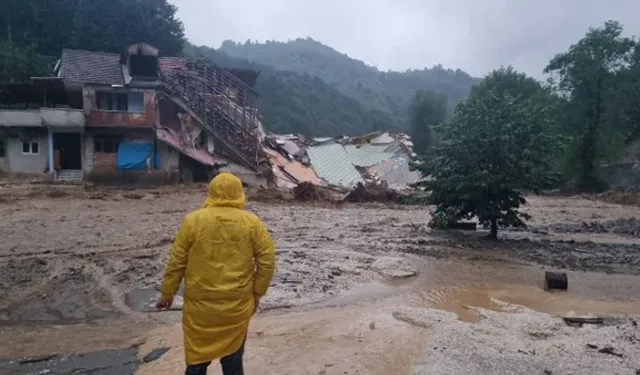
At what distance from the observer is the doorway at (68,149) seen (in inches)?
1005

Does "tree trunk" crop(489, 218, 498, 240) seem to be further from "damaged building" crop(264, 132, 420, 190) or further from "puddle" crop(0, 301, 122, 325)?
"damaged building" crop(264, 132, 420, 190)

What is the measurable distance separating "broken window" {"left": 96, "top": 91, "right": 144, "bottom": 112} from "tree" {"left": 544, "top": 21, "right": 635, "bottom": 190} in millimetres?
25267

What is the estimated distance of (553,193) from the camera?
30.4 meters

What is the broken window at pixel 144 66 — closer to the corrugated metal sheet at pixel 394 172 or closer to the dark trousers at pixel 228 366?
the corrugated metal sheet at pixel 394 172

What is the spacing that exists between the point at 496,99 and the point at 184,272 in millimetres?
10073

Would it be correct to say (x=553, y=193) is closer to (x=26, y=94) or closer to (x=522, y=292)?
(x=522, y=292)

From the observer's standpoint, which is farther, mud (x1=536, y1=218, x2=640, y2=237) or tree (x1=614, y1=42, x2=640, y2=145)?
tree (x1=614, y1=42, x2=640, y2=145)

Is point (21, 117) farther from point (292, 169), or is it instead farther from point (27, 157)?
point (292, 169)

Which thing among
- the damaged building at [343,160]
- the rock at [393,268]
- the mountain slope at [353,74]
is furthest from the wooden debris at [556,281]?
the mountain slope at [353,74]

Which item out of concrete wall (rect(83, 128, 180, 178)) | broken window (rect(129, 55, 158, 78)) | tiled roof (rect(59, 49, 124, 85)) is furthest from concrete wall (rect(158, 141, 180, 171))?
broken window (rect(129, 55, 158, 78))

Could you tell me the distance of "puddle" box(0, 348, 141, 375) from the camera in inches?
195

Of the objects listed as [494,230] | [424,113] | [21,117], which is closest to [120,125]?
[21,117]

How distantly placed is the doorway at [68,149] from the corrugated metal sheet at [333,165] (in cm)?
1396

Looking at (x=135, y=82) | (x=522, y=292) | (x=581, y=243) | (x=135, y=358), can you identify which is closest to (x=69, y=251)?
(x=135, y=358)
